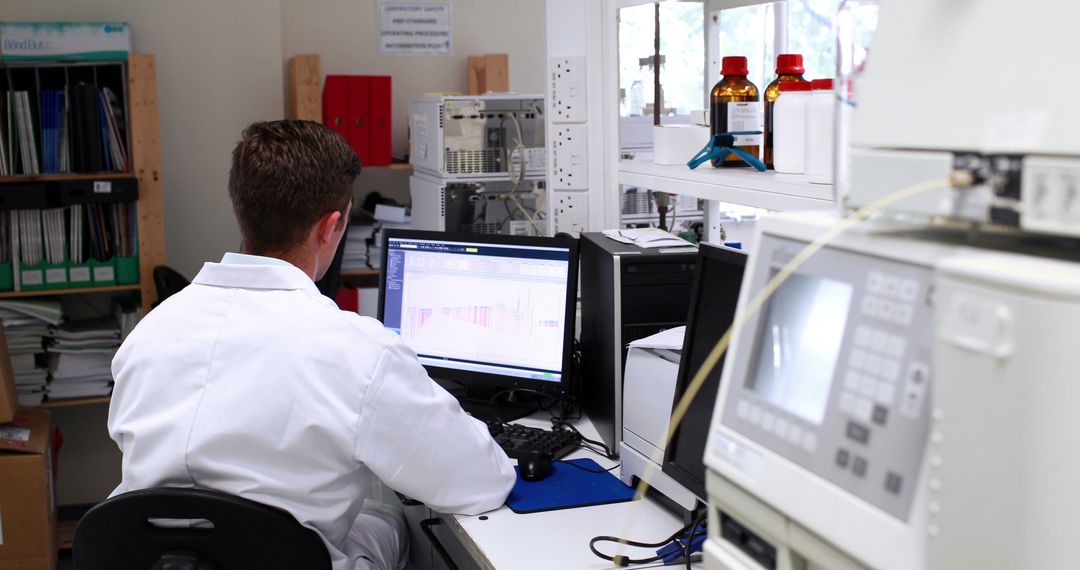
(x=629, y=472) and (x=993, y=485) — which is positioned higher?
(x=993, y=485)

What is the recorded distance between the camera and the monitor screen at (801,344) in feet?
2.53

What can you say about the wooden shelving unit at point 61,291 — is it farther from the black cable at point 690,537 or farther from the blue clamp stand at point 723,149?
the black cable at point 690,537

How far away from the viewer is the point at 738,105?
1884mm

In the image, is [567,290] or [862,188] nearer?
[862,188]

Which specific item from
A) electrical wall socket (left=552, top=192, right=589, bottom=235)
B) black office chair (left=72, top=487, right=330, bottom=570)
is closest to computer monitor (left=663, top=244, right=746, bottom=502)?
black office chair (left=72, top=487, right=330, bottom=570)

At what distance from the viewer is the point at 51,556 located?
3225mm

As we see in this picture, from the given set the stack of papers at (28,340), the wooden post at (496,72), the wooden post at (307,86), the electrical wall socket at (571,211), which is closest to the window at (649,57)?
the electrical wall socket at (571,211)

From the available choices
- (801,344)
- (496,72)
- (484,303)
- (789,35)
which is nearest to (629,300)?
(484,303)

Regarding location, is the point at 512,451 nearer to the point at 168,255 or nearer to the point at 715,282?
the point at 715,282

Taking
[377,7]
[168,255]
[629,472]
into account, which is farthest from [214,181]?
[629,472]

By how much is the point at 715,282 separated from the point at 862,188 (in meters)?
0.69

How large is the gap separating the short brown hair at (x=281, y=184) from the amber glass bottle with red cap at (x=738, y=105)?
728mm

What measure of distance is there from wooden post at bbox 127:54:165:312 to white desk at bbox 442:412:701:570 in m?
2.26

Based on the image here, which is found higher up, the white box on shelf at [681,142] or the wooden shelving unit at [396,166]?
the white box on shelf at [681,142]
